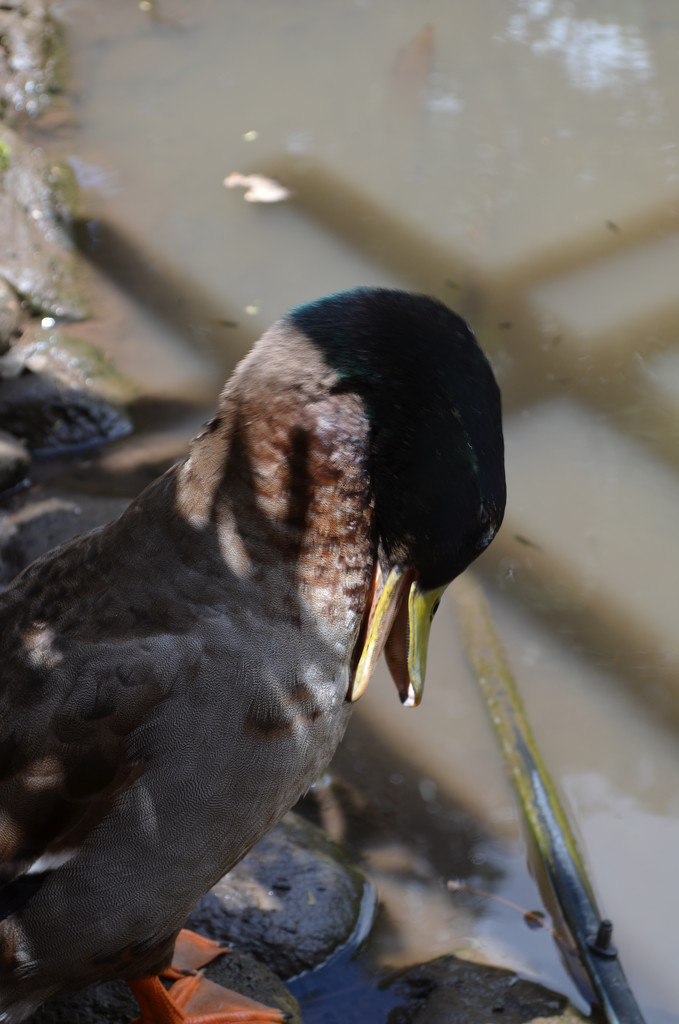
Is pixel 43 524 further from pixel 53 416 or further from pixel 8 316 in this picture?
pixel 8 316

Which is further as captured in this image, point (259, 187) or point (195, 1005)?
point (259, 187)

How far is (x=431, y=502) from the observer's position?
2395mm

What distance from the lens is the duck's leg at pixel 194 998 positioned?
2.70 metres

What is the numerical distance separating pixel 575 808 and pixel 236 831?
1507mm

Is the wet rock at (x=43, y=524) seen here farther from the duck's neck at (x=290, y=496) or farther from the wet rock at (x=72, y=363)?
the duck's neck at (x=290, y=496)

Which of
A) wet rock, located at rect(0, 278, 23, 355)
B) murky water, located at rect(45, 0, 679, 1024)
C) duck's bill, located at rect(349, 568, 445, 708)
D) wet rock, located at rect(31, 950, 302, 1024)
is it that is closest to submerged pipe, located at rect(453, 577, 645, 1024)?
murky water, located at rect(45, 0, 679, 1024)

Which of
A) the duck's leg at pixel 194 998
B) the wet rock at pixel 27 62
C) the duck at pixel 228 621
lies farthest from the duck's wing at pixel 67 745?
the wet rock at pixel 27 62

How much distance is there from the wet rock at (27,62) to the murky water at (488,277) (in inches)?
7.5

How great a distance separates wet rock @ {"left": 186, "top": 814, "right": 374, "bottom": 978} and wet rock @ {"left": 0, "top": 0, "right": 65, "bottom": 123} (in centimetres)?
500

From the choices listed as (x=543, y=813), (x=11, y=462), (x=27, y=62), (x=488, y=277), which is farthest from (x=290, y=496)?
(x=27, y=62)

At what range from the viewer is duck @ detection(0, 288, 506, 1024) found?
226 cm

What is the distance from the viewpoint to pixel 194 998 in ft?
9.64

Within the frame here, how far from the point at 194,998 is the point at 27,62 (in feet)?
19.1

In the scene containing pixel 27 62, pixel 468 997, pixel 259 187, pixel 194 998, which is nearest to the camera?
pixel 468 997
